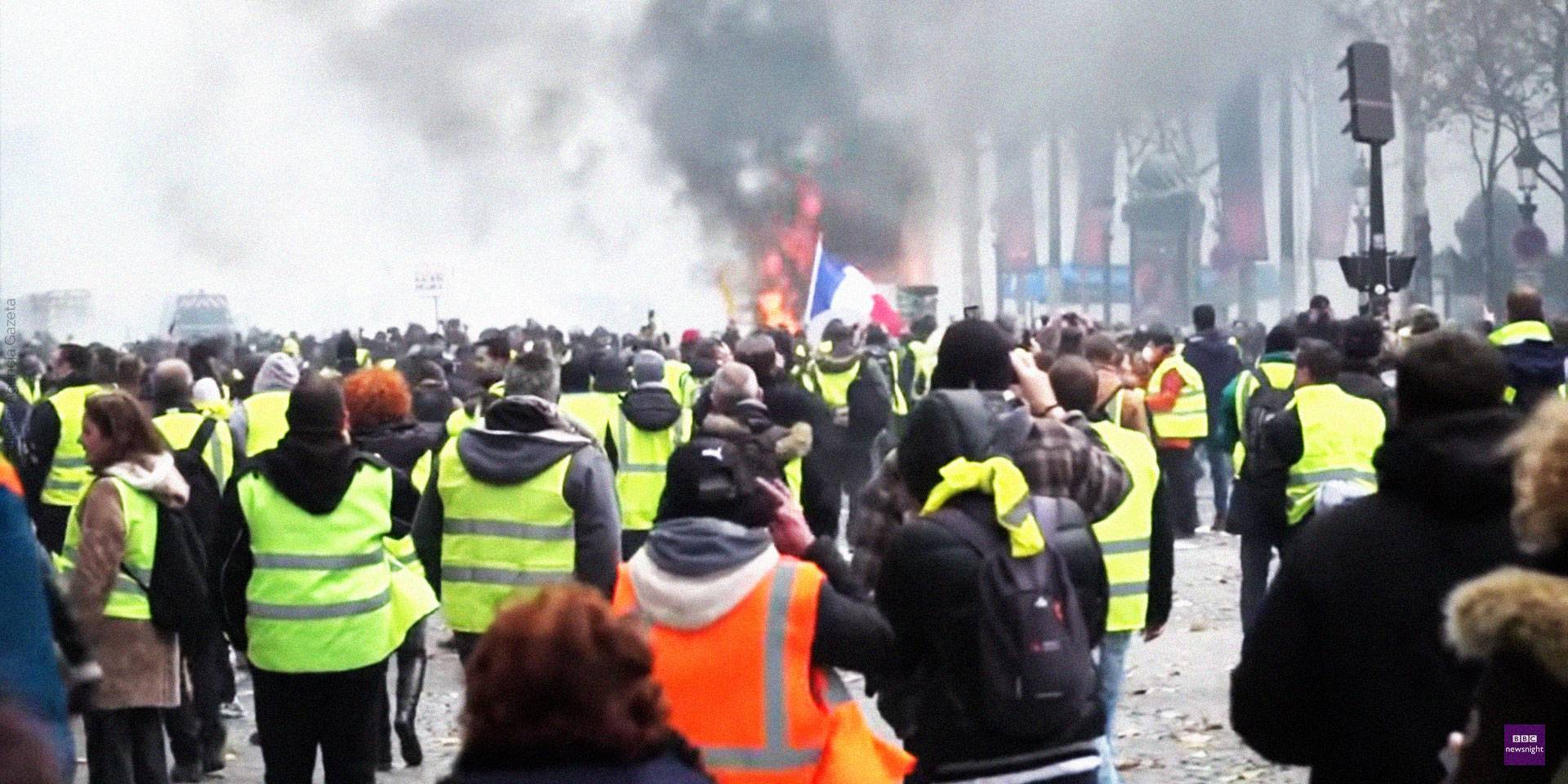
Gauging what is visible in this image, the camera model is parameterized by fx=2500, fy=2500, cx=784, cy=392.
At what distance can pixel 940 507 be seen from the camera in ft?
17.5

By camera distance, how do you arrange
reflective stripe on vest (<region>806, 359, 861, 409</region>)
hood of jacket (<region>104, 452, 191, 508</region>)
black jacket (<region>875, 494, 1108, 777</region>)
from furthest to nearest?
reflective stripe on vest (<region>806, 359, 861, 409</region>), hood of jacket (<region>104, 452, 191, 508</region>), black jacket (<region>875, 494, 1108, 777</region>)

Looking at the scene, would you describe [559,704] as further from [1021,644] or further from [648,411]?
[648,411]

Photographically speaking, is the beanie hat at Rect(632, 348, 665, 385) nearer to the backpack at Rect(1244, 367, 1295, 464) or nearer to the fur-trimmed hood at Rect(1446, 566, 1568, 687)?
the backpack at Rect(1244, 367, 1295, 464)

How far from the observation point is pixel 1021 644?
5.21 m

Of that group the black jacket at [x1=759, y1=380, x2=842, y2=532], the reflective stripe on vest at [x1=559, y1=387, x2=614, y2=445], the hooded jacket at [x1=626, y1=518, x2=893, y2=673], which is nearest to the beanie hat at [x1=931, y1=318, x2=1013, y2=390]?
the hooded jacket at [x1=626, y1=518, x2=893, y2=673]

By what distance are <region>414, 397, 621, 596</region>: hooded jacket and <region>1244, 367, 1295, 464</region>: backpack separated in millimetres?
3794

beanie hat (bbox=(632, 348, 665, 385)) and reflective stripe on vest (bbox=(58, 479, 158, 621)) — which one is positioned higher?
beanie hat (bbox=(632, 348, 665, 385))

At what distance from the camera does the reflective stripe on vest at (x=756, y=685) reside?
4.82 metres

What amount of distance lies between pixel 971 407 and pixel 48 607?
2.02 m

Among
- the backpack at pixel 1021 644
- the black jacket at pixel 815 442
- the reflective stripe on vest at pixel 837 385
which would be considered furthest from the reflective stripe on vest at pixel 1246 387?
the backpack at pixel 1021 644

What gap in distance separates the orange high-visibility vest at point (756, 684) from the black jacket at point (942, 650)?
33 centimetres

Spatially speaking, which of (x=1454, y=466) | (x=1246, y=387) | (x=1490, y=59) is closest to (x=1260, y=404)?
(x=1246, y=387)

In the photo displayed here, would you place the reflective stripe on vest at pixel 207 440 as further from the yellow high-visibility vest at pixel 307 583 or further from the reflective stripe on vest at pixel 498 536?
the yellow high-visibility vest at pixel 307 583

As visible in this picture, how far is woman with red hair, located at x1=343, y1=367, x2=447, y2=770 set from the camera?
9414 mm
